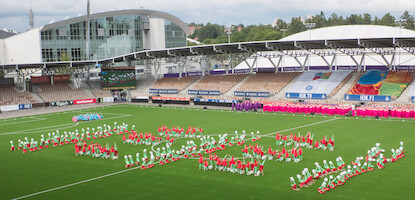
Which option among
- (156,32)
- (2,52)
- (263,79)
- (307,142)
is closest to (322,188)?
(307,142)

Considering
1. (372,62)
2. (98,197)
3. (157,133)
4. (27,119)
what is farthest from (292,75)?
(98,197)

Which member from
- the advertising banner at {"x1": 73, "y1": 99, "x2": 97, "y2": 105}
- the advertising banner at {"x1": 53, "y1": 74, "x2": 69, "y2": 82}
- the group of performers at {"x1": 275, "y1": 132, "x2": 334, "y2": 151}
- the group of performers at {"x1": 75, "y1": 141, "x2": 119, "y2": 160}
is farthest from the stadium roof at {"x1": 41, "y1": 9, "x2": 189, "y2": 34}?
the group of performers at {"x1": 275, "y1": 132, "x2": 334, "y2": 151}

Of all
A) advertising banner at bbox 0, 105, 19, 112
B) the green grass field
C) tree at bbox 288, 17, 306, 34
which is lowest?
the green grass field

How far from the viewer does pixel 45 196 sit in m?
21.6

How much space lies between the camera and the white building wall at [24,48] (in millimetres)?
80875

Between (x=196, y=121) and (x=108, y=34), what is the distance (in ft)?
167

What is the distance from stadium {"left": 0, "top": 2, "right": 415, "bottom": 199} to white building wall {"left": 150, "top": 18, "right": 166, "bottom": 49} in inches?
8.5

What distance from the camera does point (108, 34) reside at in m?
89.9

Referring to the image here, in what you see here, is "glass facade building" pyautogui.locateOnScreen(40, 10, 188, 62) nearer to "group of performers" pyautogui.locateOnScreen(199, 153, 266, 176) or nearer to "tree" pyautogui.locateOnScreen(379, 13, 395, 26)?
"group of performers" pyautogui.locateOnScreen(199, 153, 266, 176)

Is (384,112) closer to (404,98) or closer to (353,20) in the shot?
(404,98)

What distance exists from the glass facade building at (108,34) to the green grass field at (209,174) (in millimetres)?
45252

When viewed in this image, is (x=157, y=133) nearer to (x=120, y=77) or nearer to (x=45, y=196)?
(x=45, y=196)

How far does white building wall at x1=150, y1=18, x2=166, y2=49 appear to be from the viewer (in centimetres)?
9500

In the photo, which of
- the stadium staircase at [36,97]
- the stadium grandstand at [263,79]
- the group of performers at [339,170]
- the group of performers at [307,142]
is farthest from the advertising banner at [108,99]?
the group of performers at [339,170]
